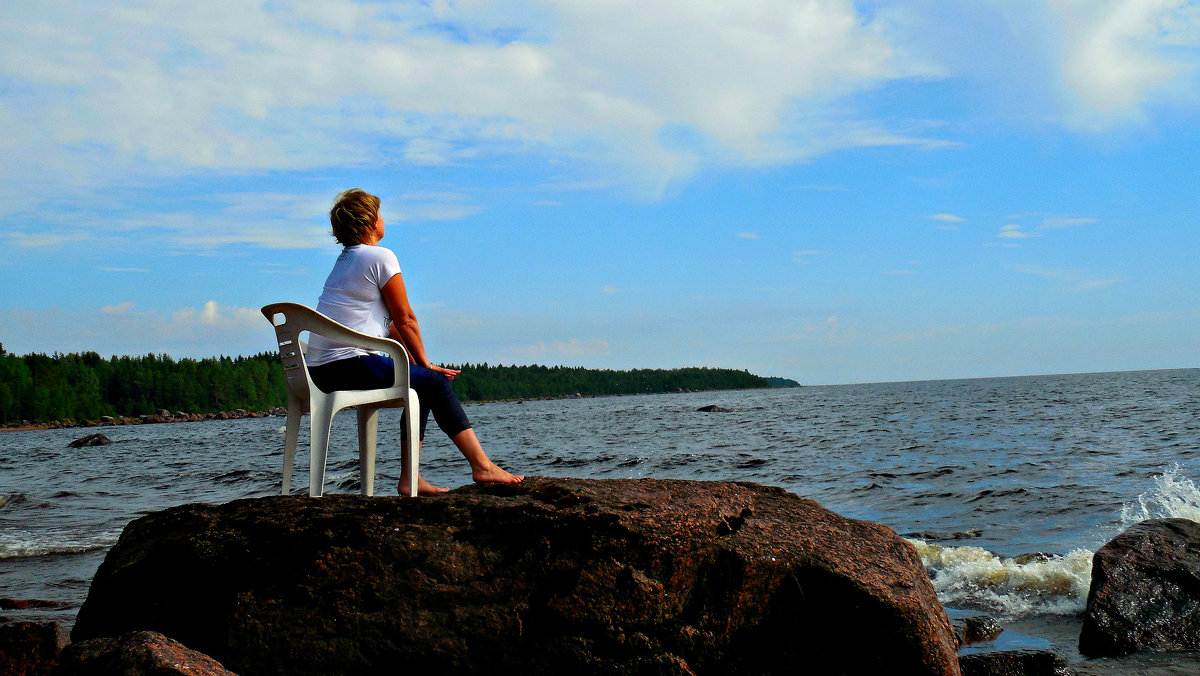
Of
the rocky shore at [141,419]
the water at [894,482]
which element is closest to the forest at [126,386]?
the rocky shore at [141,419]

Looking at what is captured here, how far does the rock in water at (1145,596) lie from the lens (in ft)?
19.6

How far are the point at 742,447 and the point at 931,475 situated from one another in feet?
33.8

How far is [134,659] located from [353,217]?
9.04 feet

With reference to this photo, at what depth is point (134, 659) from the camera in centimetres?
335

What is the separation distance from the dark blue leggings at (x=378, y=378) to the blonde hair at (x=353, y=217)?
0.78m

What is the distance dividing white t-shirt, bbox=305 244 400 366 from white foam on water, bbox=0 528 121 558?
7339mm

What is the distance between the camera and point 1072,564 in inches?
314

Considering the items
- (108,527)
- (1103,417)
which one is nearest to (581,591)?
(108,527)

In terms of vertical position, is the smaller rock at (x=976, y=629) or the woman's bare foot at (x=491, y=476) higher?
the woman's bare foot at (x=491, y=476)

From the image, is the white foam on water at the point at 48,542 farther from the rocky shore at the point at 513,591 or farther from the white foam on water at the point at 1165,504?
the white foam on water at the point at 1165,504

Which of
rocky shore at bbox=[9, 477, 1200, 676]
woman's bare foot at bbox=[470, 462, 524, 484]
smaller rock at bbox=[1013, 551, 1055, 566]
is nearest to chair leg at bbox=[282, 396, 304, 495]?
rocky shore at bbox=[9, 477, 1200, 676]

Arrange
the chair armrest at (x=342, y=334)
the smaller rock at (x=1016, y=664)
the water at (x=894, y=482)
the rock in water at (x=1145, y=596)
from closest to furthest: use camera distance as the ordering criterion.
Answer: the chair armrest at (x=342, y=334) → the smaller rock at (x=1016, y=664) → the rock in water at (x=1145, y=596) → the water at (x=894, y=482)

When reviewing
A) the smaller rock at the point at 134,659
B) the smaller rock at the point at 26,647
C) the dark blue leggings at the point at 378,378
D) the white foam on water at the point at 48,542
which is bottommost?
the white foam on water at the point at 48,542

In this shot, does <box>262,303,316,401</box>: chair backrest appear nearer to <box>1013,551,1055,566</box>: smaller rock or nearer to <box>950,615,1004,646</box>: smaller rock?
<box>950,615,1004,646</box>: smaller rock
